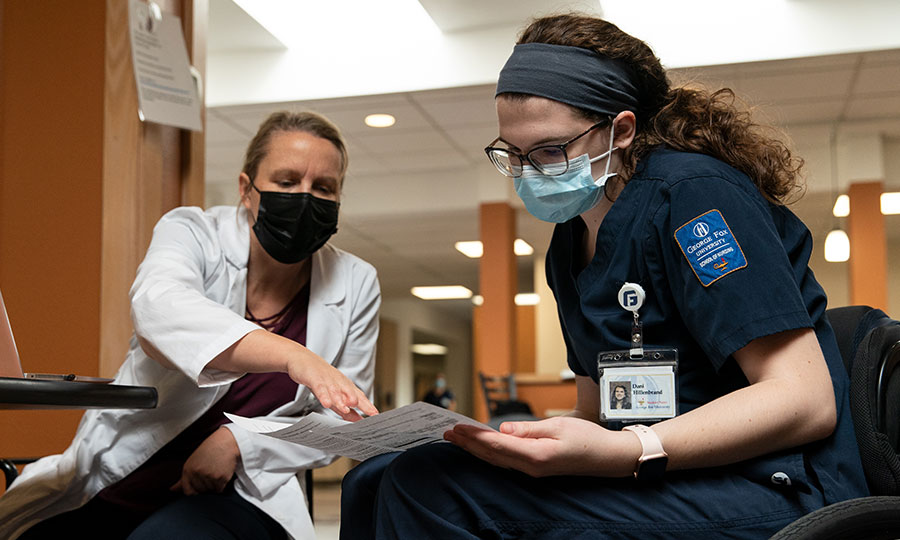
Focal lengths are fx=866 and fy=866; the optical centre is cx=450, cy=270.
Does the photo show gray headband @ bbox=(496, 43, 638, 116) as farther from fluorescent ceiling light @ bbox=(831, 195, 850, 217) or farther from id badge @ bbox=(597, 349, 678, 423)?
fluorescent ceiling light @ bbox=(831, 195, 850, 217)

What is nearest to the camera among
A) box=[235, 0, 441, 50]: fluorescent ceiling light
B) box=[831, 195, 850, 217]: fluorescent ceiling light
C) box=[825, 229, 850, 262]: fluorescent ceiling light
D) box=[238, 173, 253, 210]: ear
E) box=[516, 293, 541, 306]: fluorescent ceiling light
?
box=[238, 173, 253, 210]: ear

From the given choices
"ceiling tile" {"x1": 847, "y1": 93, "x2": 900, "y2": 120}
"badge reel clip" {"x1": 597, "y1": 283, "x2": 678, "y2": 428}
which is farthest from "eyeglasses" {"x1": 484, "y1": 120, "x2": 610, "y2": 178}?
"ceiling tile" {"x1": 847, "y1": 93, "x2": 900, "y2": 120}

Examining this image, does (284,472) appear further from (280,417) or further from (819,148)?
(819,148)

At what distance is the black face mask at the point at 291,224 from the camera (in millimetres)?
1859

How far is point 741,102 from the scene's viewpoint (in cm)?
139

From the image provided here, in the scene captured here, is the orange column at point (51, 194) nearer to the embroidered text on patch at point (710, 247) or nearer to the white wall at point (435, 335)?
the embroidered text on patch at point (710, 247)

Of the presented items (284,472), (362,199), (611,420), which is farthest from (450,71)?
(611,420)

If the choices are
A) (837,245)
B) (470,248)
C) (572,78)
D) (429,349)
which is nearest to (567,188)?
(572,78)

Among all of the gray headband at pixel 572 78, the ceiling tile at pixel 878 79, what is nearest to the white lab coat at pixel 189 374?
the gray headband at pixel 572 78

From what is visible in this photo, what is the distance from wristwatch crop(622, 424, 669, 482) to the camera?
3.36 ft

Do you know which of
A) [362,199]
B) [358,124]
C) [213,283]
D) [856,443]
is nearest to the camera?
[856,443]

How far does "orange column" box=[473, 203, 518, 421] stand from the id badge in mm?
6919

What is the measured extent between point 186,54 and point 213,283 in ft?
3.26

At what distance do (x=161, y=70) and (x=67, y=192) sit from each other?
448 millimetres
